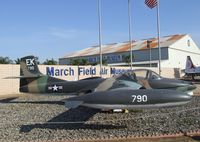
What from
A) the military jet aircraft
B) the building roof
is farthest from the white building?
the military jet aircraft

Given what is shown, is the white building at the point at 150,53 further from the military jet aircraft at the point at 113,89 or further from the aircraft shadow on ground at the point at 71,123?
the aircraft shadow on ground at the point at 71,123

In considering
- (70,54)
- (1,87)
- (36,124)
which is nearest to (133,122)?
(36,124)

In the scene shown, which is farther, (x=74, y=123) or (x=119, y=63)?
(x=119, y=63)

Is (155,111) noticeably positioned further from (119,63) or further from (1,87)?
(119,63)

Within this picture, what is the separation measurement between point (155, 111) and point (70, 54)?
84702 mm

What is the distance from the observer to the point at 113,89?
1243 centimetres

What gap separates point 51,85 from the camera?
1719 centimetres

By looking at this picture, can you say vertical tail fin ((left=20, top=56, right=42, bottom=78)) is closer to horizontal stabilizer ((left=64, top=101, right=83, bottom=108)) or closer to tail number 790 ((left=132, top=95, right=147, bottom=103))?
horizontal stabilizer ((left=64, top=101, right=83, bottom=108))

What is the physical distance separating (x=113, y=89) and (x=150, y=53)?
212 feet

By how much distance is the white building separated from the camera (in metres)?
76.5

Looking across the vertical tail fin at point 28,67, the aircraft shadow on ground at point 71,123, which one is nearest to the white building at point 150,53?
the vertical tail fin at point 28,67

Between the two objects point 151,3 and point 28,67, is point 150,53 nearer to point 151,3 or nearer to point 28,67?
point 151,3

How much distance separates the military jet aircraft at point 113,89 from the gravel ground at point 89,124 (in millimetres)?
739

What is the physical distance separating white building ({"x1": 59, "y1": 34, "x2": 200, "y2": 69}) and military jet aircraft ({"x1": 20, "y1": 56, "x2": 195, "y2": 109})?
184 feet
